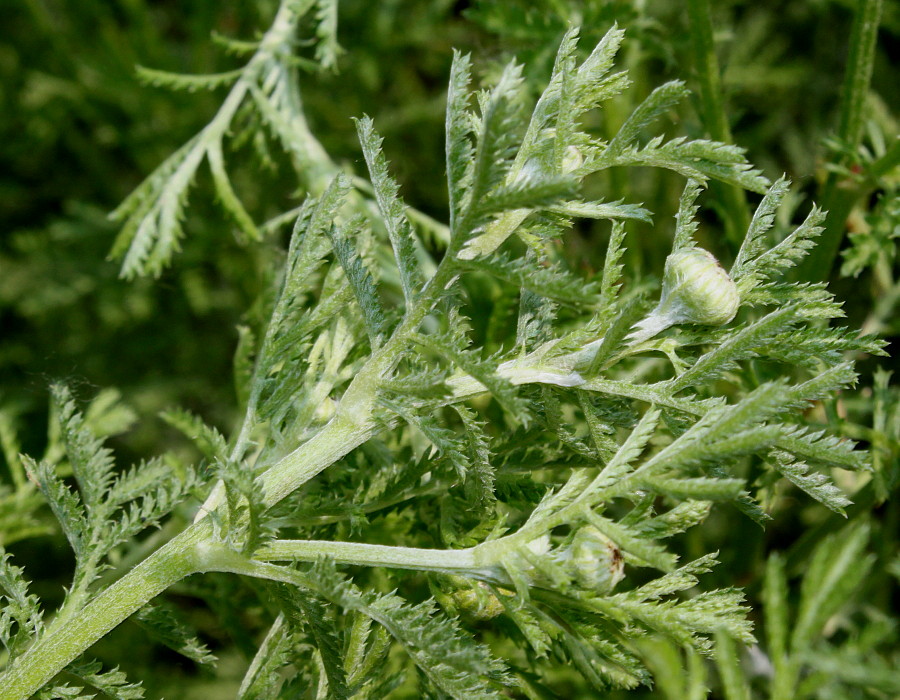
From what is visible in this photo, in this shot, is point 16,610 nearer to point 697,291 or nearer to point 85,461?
point 85,461

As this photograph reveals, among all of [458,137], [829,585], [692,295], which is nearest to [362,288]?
[458,137]

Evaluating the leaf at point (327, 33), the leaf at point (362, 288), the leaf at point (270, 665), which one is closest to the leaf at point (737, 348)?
the leaf at point (362, 288)

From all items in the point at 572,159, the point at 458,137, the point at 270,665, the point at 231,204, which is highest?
the point at 458,137

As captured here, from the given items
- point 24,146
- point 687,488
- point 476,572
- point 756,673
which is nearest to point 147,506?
point 476,572

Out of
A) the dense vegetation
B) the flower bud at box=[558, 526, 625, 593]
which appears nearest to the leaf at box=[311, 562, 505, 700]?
the dense vegetation

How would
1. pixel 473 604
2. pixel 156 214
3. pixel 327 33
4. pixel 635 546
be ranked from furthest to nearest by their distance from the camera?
pixel 156 214 → pixel 327 33 → pixel 473 604 → pixel 635 546

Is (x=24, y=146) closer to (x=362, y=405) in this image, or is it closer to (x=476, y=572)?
(x=362, y=405)

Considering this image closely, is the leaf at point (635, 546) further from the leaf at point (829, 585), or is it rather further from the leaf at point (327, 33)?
the leaf at point (327, 33)
